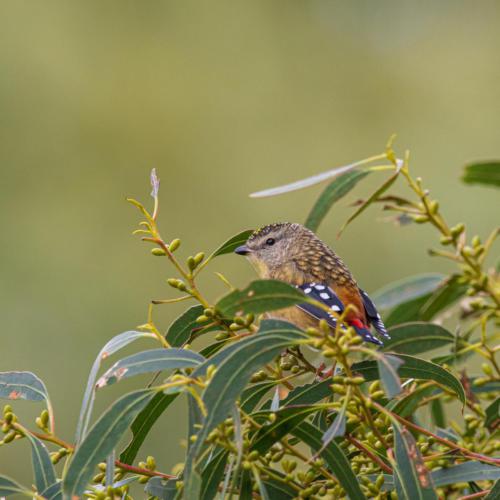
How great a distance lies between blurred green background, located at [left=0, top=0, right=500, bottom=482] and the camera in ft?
34.9

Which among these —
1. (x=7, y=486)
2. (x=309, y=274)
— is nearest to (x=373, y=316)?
(x=309, y=274)

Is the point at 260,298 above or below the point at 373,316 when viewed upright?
above

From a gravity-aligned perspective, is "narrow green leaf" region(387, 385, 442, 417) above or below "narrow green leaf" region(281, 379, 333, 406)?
below

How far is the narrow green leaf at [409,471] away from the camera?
2.37 m

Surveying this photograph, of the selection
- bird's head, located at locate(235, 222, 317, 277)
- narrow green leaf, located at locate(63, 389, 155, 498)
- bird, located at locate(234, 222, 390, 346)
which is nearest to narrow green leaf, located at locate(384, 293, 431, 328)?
bird, located at locate(234, 222, 390, 346)

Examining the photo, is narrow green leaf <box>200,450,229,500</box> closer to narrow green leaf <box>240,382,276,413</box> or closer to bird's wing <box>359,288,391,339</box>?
narrow green leaf <box>240,382,276,413</box>

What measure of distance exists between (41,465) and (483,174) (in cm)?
184

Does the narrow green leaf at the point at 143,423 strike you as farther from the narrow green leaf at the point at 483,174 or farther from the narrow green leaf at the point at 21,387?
the narrow green leaf at the point at 483,174

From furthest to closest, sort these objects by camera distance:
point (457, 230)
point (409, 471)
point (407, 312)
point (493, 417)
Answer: point (407, 312), point (493, 417), point (457, 230), point (409, 471)

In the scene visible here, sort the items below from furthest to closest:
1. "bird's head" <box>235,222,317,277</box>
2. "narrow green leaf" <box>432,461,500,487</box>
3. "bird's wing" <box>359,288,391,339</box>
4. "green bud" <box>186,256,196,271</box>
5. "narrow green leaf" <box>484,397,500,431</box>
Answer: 1. "bird's head" <box>235,222,317,277</box>
2. "bird's wing" <box>359,288,391,339</box>
3. "narrow green leaf" <box>484,397,500,431</box>
4. "narrow green leaf" <box>432,461,500,487</box>
5. "green bud" <box>186,256,196,271</box>

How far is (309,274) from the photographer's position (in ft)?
14.4

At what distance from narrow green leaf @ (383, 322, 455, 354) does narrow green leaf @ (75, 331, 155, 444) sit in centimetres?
110

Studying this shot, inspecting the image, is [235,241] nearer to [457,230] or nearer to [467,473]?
[457,230]

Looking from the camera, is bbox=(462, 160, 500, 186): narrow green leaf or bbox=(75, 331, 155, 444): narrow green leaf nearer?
bbox=(75, 331, 155, 444): narrow green leaf
